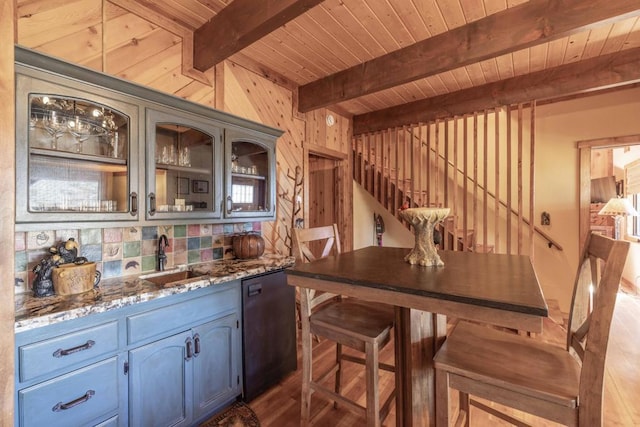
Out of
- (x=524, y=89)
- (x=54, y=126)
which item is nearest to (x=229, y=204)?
(x=54, y=126)

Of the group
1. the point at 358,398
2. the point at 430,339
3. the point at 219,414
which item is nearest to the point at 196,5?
the point at 430,339

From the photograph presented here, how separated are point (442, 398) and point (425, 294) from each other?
492mm

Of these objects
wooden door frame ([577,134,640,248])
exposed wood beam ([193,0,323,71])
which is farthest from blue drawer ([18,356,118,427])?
wooden door frame ([577,134,640,248])

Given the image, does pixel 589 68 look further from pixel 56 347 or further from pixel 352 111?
pixel 56 347

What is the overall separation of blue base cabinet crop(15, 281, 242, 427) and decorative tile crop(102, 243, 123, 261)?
1.82 feet

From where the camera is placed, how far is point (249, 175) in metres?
2.32

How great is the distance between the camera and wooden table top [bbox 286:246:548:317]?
0.98 m

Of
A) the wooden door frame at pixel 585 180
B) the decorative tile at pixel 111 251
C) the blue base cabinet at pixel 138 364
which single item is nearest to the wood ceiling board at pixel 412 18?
the blue base cabinet at pixel 138 364

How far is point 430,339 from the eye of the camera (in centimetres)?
145

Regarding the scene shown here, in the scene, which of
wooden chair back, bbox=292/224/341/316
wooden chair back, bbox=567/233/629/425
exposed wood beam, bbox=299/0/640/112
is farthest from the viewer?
exposed wood beam, bbox=299/0/640/112

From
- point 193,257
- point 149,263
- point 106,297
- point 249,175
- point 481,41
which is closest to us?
point 106,297

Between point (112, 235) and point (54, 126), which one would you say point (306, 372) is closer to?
point (112, 235)

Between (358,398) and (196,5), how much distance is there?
9.80ft

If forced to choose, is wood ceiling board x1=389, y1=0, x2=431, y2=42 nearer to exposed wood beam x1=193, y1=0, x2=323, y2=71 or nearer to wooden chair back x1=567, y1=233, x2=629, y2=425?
exposed wood beam x1=193, y1=0, x2=323, y2=71
